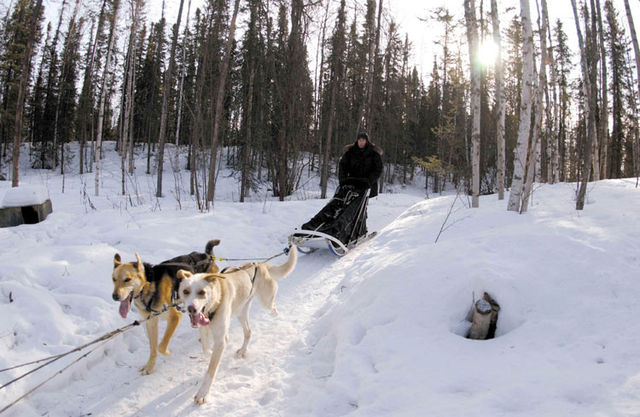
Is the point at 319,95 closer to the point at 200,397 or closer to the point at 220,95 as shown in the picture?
the point at 220,95

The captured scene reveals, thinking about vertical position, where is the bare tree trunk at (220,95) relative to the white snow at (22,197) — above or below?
above

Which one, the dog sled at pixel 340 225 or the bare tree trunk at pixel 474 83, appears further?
the bare tree trunk at pixel 474 83

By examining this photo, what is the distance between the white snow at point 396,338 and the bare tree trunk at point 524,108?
1.54 meters

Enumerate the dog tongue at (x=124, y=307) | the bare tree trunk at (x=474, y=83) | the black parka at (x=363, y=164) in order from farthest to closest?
the bare tree trunk at (x=474, y=83), the black parka at (x=363, y=164), the dog tongue at (x=124, y=307)

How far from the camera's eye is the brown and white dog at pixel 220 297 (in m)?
2.80

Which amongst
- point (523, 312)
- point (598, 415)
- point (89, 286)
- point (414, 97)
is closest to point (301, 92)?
point (89, 286)

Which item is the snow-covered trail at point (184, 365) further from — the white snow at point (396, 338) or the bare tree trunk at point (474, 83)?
the bare tree trunk at point (474, 83)

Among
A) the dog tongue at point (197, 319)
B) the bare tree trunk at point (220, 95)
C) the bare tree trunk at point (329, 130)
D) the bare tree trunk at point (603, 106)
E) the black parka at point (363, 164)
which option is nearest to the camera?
the dog tongue at point (197, 319)

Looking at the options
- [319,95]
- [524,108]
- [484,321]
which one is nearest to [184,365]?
[484,321]

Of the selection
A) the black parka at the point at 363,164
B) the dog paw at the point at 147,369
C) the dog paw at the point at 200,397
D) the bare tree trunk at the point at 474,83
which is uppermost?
the bare tree trunk at the point at 474,83

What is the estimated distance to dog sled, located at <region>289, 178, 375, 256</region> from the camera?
6504 mm

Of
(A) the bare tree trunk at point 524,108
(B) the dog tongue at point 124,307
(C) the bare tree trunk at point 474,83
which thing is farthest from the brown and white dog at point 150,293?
(C) the bare tree trunk at point 474,83

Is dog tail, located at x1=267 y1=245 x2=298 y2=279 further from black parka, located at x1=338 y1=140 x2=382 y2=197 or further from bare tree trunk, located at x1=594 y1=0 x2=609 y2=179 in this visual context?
bare tree trunk, located at x1=594 y1=0 x2=609 y2=179

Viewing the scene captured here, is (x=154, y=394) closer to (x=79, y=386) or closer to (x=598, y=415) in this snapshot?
(x=79, y=386)
